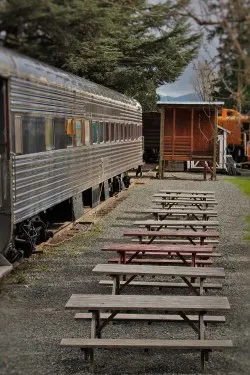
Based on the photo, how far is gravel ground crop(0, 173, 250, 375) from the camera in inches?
168

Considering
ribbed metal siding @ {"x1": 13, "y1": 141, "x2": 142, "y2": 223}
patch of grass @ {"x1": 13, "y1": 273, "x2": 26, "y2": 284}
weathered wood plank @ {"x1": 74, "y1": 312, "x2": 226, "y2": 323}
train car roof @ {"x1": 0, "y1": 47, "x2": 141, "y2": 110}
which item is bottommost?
patch of grass @ {"x1": 13, "y1": 273, "x2": 26, "y2": 284}

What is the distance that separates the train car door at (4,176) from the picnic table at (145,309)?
1.86 m

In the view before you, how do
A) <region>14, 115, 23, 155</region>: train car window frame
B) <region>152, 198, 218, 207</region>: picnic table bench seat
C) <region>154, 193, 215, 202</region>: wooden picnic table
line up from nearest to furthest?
<region>14, 115, 23, 155</region>: train car window frame
<region>152, 198, 218, 207</region>: picnic table bench seat
<region>154, 193, 215, 202</region>: wooden picnic table

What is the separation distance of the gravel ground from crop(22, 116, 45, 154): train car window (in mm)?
1346

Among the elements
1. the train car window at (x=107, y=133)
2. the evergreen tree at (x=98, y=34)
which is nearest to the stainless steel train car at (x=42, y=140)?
the evergreen tree at (x=98, y=34)

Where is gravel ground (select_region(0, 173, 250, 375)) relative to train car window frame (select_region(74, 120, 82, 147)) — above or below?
below

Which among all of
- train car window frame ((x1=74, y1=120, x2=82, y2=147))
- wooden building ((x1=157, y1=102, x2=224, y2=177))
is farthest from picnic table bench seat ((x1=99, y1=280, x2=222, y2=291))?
wooden building ((x1=157, y1=102, x2=224, y2=177))

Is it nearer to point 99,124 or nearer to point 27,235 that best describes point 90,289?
point 27,235

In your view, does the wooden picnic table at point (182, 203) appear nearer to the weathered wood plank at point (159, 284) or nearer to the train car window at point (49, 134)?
the train car window at point (49, 134)

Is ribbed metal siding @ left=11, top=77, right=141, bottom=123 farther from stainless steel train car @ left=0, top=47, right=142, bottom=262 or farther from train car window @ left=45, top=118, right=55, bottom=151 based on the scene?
train car window @ left=45, top=118, right=55, bottom=151

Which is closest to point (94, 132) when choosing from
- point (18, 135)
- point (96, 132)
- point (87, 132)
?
point (96, 132)

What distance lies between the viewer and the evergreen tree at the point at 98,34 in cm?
238

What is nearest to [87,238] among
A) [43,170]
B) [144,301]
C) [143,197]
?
[43,170]

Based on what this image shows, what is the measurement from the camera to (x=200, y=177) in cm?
2364
